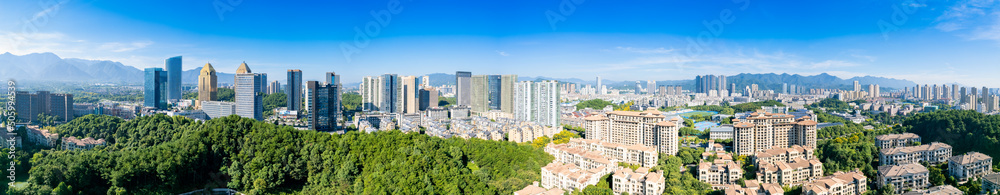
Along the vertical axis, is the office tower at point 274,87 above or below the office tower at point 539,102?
above

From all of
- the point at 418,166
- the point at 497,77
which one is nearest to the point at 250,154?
the point at 418,166

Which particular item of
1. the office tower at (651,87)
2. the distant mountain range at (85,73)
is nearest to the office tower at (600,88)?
the office tower at (651,87)

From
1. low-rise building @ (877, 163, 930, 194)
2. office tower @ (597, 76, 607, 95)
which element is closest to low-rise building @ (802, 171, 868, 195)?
low-rise building @ (877, 163, 930, 194)

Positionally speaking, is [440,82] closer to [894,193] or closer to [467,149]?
[467,149]

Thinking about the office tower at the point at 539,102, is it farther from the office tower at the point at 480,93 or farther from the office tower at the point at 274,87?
the office tower at the point at 274,87

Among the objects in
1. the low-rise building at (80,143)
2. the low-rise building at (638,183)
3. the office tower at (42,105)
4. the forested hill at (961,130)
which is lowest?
the low-rise building at (638,183)

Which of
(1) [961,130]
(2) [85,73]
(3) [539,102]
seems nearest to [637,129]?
(1) [961,130]
